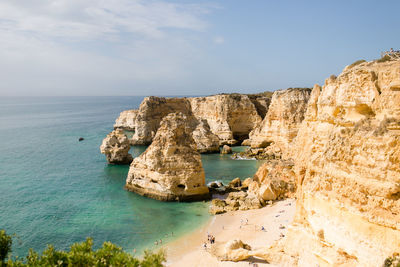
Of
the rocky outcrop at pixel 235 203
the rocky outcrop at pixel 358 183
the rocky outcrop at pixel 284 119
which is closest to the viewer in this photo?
the rocky outcrop at pixel 358 183

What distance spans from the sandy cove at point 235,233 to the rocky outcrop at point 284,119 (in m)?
27.6

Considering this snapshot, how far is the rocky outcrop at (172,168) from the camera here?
33.2 metres

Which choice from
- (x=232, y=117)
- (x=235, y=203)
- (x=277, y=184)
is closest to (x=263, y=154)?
(x=232, y=117)

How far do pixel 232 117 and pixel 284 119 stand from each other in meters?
16.5

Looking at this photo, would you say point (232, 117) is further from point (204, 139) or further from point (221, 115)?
point (204, 139)

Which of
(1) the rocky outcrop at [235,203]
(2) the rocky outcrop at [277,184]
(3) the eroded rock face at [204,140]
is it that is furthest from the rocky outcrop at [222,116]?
(1) the rocky outcrop at [235,203]

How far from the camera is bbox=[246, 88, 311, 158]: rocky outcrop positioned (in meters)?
56.3

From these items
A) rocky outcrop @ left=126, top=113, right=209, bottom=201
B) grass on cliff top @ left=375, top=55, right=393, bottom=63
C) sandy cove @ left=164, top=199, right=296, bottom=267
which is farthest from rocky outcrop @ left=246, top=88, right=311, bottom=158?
grass on cliff top @ left=375, top=55, right=393, bottom=63

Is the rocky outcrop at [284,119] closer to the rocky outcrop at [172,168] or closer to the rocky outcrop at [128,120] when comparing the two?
the rocky outcrop at [172,168]

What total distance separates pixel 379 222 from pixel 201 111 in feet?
219

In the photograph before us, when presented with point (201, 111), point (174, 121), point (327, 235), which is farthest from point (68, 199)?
point (201, 111)

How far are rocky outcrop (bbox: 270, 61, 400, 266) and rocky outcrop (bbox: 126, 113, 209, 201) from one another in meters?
17.4

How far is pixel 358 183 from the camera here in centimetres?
1318

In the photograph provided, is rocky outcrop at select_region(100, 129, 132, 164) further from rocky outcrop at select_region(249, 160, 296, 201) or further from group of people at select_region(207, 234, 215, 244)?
group of people at select_region(207, 234, 215, 244)
